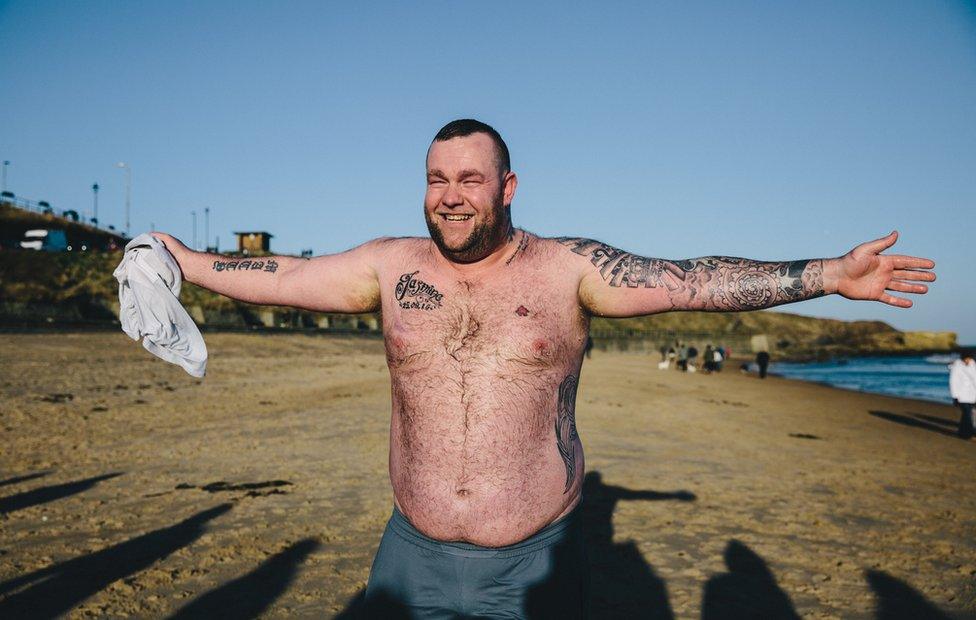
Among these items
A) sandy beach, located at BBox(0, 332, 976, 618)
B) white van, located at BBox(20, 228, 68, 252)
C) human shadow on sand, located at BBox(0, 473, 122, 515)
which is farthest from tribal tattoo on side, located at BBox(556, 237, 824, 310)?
white van, located at BBox(20, 228, 68, 252)

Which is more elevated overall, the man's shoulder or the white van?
the white van

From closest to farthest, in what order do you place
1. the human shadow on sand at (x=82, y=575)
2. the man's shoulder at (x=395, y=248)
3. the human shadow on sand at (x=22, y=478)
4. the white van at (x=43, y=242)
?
the man's shoulder at (x=395, y=248) < the human shadow on sand at (x=82, y=575) < the human shadow on sand at (x=22, y=478) < the white van at (x=43, y=242)

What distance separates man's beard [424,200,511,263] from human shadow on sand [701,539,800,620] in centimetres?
366

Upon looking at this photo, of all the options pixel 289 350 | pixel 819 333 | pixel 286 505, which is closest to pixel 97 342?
pixel 289 350

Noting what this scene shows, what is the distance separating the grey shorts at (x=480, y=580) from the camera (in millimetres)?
2623

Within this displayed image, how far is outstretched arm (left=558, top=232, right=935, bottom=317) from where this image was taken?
2723 millimetres

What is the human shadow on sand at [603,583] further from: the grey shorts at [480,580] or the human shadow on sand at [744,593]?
the human shadow on sand at [744,593]

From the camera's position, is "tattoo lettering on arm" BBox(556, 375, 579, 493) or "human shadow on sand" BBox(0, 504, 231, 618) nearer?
"tattoo lettering on arm" BBox(556, 375, 579, 493)

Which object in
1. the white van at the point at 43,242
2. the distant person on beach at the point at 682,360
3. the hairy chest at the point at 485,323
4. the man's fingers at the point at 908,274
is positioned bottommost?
the distant person on beach at the point at 682,360

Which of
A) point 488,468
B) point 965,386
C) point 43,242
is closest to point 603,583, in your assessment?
point 488,468

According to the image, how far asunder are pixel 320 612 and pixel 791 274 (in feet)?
13.0

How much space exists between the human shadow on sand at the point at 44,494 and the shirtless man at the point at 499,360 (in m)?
6.17

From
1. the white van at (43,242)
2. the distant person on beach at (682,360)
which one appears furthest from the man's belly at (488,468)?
the white van at (43,242)

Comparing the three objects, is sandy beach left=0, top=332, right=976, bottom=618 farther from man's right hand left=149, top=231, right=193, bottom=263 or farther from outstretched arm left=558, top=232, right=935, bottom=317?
outstretched arm left=558, top=232, right=935, bottom=317
